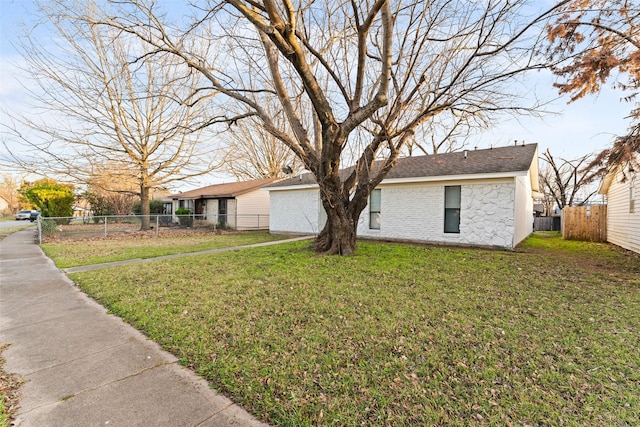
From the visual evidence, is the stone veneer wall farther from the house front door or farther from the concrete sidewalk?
the house front door

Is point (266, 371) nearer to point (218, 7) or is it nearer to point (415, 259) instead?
point (415, 259)

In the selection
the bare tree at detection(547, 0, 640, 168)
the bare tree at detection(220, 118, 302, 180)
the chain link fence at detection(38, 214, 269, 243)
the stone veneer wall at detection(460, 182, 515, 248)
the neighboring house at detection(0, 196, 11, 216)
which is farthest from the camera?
the neighboring house at detection(0, 196, 11, 216)

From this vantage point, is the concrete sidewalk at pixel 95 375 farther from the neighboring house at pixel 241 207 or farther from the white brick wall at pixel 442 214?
the neighboring house at pixel 241 207

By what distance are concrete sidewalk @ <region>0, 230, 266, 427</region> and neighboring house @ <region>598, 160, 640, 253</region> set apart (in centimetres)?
1128

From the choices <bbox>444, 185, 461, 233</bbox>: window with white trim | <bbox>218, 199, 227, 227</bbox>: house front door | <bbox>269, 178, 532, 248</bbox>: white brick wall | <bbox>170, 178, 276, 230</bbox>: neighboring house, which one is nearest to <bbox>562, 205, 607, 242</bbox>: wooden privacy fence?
<bbox>269, 178, 532, 248</bbox>: white brick wall

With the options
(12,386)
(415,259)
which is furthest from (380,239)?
(12,386)

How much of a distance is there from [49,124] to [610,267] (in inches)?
803

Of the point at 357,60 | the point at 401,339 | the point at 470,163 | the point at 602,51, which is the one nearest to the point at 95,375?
the point at 401,339

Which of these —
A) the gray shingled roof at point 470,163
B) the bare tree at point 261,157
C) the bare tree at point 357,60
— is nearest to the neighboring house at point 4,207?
the bare tree at point 261,157

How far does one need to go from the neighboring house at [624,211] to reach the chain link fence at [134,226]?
660 inches

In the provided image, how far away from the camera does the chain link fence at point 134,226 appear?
42.1 feet

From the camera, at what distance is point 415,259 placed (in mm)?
7785

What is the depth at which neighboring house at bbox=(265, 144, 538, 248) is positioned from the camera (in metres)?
9.85

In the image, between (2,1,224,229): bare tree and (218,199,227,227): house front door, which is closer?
(2,1,224,229): bare tree
